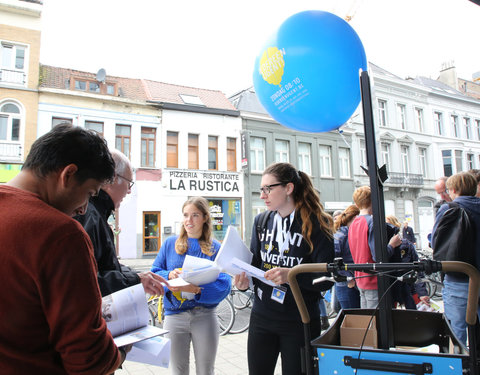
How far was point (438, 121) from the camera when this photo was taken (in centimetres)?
2606

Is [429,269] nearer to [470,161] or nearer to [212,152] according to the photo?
[212,152]

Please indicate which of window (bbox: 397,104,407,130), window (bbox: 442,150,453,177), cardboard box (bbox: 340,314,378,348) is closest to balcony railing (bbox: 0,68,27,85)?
cardboard box (bbox: 340,314,378,348)

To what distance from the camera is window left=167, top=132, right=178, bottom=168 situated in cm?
1761

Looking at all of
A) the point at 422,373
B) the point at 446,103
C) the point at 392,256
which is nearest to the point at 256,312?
the point at 422,373

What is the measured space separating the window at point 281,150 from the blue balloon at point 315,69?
1798 cm

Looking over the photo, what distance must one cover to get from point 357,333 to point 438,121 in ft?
95.2

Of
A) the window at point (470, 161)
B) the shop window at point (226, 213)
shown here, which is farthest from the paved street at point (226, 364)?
the window at point (470, 161)

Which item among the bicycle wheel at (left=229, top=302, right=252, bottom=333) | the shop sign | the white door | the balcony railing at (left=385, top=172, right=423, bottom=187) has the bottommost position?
the bicycle wheel at (left=229, top=302, right=252, bottom=333)

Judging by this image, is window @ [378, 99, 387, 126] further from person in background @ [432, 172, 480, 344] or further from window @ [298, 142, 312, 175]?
person in background @ [432, 172, 480, 344]

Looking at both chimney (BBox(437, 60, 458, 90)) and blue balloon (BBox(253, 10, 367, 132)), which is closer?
blue balloon (BBox(253, 10, 367, 132))

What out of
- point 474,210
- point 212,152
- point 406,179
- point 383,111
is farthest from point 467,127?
point 474,210

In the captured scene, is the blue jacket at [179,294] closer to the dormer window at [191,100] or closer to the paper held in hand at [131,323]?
the paper held in hand at [131,323]

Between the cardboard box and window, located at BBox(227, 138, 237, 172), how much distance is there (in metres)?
17.5

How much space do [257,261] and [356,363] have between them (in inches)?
48.0
